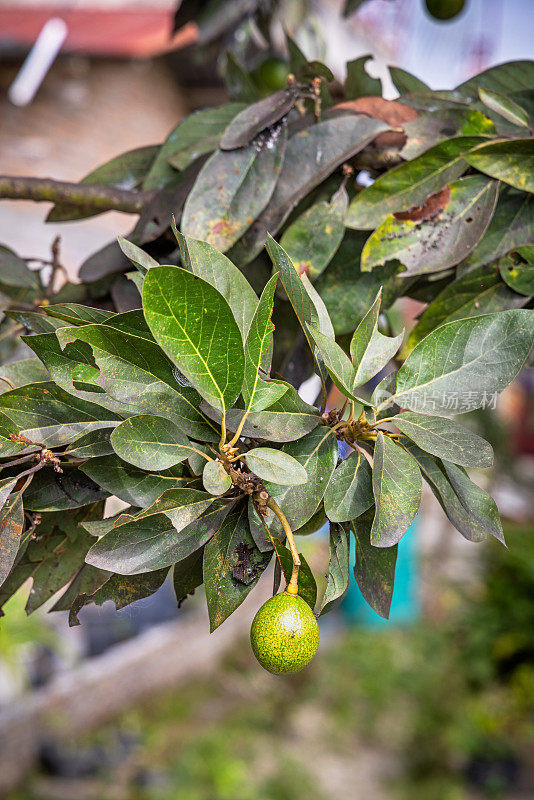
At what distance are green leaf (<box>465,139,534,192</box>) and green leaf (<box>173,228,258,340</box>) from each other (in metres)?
0.23

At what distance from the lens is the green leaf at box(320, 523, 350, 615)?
38 centimetres

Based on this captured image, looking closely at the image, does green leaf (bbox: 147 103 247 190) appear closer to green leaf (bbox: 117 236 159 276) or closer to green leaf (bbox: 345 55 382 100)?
green leaf (bbox: 345 55 382 100)

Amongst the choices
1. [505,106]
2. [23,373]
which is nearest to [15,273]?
[23,373]

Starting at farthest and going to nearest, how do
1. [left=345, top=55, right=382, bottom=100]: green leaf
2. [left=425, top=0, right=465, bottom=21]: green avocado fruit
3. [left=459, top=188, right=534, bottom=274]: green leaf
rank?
[left=425, top=0, right=465, bottom=21]: green avocado fruit, [left=345, top=55, right=382, bottom=100]: green leaf, [left=459, top=188, right=534, bottom=274]: green leaf

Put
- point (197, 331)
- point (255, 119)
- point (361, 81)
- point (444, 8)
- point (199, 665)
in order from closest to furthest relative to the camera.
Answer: point (197, 331) → point (255, 119) → point (361, 81) → point (444, 8) → point (199, 665)

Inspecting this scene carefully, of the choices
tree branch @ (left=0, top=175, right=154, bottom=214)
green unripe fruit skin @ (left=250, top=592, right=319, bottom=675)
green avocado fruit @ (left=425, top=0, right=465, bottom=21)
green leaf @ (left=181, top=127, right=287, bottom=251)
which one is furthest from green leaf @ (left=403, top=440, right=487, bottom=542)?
green avocado fruit @ (left=425, top=0, right=465, bottom=21)

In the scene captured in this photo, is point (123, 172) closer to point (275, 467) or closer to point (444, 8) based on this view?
point (275, 467)

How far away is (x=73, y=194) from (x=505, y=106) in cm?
35

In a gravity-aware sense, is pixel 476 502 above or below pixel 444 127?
below

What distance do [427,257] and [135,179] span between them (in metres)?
0.30

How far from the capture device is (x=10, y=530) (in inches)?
15.6

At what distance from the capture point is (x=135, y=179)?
0.68 meters

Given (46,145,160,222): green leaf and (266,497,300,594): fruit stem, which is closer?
(266,497,300,594): fruit stem

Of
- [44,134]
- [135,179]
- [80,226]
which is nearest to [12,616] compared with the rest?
[80,226]
